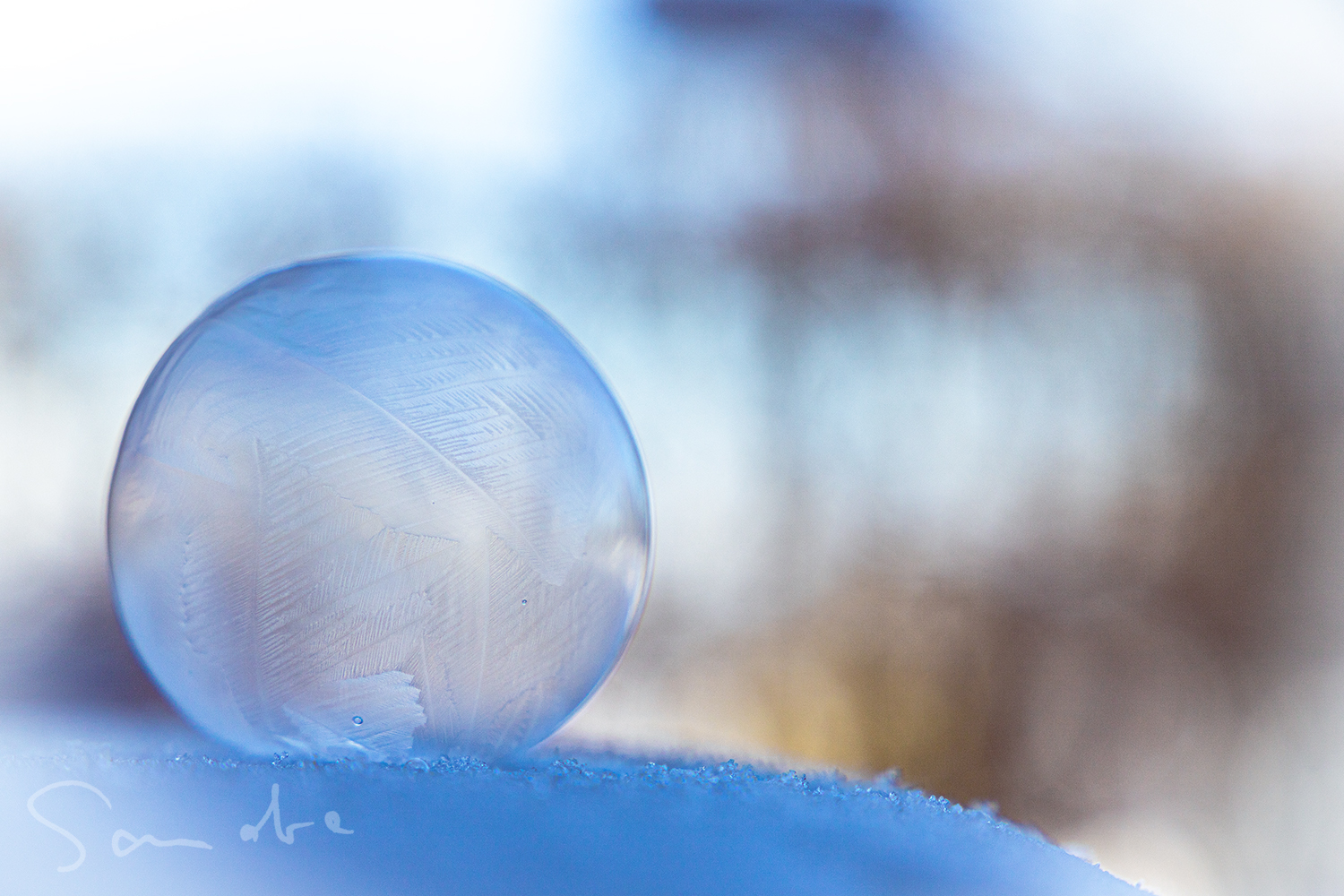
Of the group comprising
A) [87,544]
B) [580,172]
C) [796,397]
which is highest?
[580,172]

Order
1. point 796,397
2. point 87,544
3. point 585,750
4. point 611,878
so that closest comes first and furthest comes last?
point 611,878 < point 585,750 < point 87,544 < point 796,397

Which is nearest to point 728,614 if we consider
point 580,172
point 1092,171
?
point 580,172

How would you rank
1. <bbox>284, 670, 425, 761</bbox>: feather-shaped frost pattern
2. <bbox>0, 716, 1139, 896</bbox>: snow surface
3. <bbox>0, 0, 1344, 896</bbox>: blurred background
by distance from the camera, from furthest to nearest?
<bbox>0, 0, 1344, 896</bbox>: blurred background < <bbox>284, 670, 425, 761</bbox>: feather-shaped frost pattern < <bbox>0, 716, 1139, 896</bbox>: snow surface

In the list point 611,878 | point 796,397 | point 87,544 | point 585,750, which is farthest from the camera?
point 796,397

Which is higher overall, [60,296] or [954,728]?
[60,296]

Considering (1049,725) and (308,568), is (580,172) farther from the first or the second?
(308,568)
